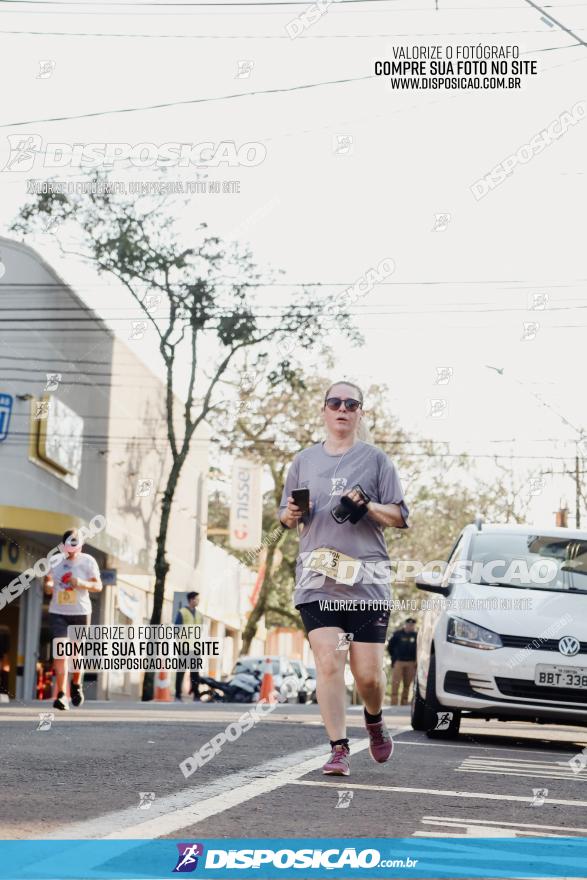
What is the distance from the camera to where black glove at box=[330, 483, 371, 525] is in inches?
305

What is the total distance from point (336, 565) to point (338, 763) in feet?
3.11

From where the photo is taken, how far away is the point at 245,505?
4975 centimetres

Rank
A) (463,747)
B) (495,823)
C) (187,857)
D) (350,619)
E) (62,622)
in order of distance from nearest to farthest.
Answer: (187,857), (495,823), (350,619), (463,747), (62,622)

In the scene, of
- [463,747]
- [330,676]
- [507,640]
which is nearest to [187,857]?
[330,676]

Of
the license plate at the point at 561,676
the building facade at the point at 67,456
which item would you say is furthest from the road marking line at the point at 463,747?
the building facade at the point at 67,456

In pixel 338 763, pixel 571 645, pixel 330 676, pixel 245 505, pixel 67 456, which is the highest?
pixel 245 505

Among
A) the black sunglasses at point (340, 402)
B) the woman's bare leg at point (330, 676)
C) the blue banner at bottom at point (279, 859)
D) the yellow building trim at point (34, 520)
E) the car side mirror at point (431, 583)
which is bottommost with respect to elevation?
the blue banner at bottom at point (279, 859)

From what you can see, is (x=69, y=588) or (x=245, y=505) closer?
(x=69, y=588)

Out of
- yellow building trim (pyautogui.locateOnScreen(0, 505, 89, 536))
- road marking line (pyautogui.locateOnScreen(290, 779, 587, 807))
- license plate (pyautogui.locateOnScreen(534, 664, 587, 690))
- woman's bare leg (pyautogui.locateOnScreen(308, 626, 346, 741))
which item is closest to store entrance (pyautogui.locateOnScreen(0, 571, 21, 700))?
yellow building trim (pyautogui.locateOnScreen(0, 505, 89, 536))

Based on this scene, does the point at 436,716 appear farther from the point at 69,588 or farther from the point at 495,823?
the point at 495,823

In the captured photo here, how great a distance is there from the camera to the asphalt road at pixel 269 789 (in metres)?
5.71

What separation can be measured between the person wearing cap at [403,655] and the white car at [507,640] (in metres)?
14.9

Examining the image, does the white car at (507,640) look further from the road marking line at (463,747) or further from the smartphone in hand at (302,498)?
the smartphone in hand at (302,498)

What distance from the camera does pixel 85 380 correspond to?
118 feet
